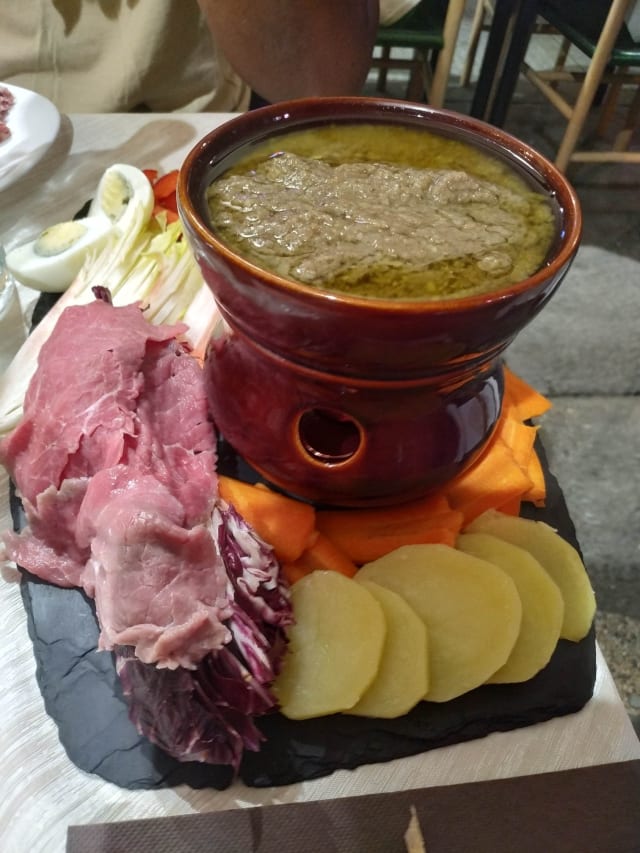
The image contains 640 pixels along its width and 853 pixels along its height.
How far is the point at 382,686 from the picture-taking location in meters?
0.81

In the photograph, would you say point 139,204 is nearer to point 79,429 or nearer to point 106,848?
point 79,429

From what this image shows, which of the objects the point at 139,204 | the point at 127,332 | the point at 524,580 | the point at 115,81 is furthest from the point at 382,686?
the point at 115,81

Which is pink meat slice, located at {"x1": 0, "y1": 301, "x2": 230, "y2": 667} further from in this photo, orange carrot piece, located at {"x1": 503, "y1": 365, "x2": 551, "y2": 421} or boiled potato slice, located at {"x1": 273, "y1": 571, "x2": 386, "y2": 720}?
orange carrot piece, located at {"x1": 503, "y1": 365, "x2": 551, "y2": 421}

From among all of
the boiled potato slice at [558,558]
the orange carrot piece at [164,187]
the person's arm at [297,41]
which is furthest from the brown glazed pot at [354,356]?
the orange carrot piece at [164,187]

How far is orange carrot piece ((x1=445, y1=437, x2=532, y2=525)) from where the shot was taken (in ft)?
3.29

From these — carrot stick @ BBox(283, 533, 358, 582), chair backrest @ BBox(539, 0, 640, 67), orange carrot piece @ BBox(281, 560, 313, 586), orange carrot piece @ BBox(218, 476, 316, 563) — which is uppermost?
chair backrest @ BBox(539, 0, 640, 67)

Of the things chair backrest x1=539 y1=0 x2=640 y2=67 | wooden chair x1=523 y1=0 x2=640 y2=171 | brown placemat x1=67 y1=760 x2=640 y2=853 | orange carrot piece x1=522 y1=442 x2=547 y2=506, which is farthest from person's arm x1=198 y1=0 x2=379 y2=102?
chair backrest x1=539 y1=0 x2=640 y2=67

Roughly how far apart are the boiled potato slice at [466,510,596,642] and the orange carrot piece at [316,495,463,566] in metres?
0.06

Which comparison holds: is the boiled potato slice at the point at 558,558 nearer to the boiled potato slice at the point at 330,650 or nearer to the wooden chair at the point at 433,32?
the boiled potato slice at the point at 330,650

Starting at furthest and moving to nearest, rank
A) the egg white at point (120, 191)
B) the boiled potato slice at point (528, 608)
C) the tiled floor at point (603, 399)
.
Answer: the tiled floor at point (603, 399) < the egg white at point (120, 191) < the boiled potato slice at point (528, 608)

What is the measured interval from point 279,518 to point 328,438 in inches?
5.0

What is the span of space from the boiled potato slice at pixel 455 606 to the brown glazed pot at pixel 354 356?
0.09 meters

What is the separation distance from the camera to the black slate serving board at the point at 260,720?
781 millimetres

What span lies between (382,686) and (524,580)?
23 centimetres
